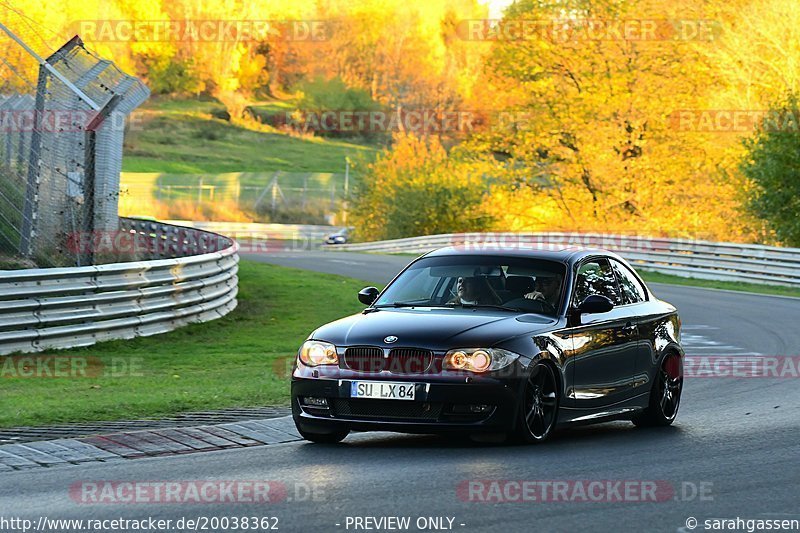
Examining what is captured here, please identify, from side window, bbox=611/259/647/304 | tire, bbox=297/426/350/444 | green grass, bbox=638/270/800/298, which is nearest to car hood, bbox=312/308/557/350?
tire, bbox=297/426/350/444

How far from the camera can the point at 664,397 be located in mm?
11648

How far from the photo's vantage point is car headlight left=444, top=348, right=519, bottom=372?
31.2ft

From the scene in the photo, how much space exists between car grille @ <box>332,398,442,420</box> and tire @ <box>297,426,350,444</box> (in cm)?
41

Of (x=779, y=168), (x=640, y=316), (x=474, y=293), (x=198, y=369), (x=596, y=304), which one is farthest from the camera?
(x=779, y=168)

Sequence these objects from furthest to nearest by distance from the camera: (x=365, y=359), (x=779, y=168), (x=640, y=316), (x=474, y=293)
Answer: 1. (x=779, y=168)
2. (x=640, y=316)
3. (x=474, y=293)
4. (x=365, y=359)

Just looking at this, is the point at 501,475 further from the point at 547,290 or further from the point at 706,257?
the point at 706,257

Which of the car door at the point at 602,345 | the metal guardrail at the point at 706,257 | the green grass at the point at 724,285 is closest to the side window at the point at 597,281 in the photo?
the car door at the point at 602,345

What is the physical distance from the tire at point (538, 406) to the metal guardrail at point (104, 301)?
8292 mm

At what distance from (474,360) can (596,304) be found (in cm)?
136

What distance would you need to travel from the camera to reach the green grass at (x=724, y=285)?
3300cm

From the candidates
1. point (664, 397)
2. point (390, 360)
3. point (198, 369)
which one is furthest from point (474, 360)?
point (198, 369)

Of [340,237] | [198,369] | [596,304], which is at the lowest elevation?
[340,237]

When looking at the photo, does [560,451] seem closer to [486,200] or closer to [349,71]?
[486,200]

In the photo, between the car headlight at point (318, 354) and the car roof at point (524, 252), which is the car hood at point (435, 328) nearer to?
the car headlight at point (318, 354)
